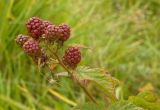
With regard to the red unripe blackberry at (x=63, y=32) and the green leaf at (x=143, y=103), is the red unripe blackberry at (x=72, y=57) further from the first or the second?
the green leaf at (x=143, y=103)

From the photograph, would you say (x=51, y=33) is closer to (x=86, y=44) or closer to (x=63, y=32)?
(x=63, y=32)

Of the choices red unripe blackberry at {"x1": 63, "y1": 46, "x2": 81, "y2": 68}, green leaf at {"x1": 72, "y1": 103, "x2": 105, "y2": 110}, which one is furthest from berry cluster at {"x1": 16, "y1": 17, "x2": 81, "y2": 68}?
green leaf at {"x1": 72, "y1": 103, "x2": 105, "y2": 110}

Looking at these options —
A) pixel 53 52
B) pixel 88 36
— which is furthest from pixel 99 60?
pixel 53 52

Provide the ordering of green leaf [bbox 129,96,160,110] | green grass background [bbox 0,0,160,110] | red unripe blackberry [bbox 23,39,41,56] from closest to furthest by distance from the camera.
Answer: red unripe blackberry [bbox 23,39,41,56], green leaf [bbox 129,96,160,110], green grass background [bbox 0,0,160,110]

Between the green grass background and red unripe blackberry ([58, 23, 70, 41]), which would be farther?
the green grass background

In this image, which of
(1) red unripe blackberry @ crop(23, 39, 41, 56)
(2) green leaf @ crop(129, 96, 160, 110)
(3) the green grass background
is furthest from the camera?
(3) the green grass background

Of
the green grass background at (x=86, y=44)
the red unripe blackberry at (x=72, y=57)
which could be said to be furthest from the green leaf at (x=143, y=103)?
the green grass background at (x=86, y=44)

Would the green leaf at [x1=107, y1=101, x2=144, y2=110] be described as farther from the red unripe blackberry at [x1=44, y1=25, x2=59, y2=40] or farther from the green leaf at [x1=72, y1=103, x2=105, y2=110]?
the red unripe blackberry at [x1=44, y1=25, x2=59, y2=40]

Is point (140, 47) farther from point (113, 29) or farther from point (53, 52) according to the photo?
point (53, 52)
